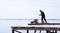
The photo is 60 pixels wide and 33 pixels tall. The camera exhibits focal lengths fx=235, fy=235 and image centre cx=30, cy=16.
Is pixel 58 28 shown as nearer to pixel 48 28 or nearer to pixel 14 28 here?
pixel 48 28

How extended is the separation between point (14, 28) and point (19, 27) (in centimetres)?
21

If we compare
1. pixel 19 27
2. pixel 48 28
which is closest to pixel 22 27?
pixel 19 27

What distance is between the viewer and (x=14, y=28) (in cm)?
957

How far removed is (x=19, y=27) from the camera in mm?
9633

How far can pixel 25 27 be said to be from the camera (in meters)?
9.53

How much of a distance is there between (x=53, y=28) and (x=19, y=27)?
4.59 feet

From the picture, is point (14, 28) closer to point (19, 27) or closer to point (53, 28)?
point (19, 27)

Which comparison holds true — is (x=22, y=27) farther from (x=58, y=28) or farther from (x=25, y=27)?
(x=58, y=28)

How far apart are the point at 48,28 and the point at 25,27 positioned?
3.06ft

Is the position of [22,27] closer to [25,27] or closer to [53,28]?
[25,27]

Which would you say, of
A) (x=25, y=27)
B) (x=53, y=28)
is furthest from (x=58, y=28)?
(x=25, y=27)

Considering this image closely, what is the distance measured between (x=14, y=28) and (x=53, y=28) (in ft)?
5.19

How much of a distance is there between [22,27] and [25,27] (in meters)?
0.14

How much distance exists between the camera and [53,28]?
9320mm
